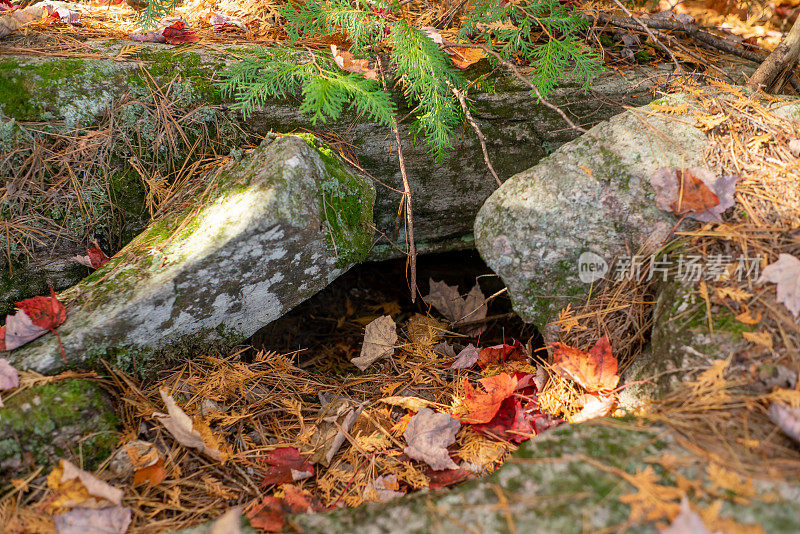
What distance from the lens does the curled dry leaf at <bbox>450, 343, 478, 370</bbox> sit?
250cm

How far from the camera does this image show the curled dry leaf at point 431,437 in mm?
1949

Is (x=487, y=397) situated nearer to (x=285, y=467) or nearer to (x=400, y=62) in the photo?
(x=285, y=467)

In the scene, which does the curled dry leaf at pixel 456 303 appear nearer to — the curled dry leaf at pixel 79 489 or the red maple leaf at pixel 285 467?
the red maple leaf at pixel 285 467

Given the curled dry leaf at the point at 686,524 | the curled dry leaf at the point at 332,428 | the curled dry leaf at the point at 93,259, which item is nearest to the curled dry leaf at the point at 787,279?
the curled dry leaf at the point at 686,524

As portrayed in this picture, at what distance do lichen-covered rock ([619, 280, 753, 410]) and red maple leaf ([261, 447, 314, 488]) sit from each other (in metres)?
1.42

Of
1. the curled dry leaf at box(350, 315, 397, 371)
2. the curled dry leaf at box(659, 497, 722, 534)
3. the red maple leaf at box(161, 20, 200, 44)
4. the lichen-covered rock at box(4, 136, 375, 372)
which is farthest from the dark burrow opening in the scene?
the red maple leaf at box(161, 20, 200, 44)

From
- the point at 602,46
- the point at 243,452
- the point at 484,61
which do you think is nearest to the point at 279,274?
the point at 243,452

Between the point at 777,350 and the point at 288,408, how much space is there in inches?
81.1

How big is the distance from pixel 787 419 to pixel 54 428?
2.67 metres

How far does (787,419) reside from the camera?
1.49m

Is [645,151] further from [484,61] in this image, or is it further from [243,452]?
[243,452]

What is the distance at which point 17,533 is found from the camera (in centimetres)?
159

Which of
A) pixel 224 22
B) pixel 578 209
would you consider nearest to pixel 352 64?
pixel 224 22

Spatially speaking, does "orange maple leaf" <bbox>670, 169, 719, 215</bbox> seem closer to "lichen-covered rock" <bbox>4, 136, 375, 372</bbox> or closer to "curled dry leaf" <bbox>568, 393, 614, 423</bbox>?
"curled dry leaf" <bbox>568, 393, 614, 423</bbox>
